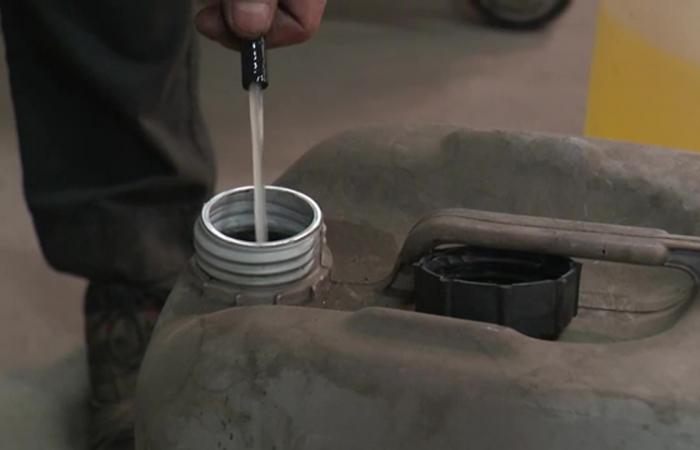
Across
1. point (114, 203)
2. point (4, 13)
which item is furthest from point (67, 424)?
point (4, 13)

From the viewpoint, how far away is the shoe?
3.41ft

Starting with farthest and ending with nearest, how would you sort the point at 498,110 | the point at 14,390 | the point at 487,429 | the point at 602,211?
the point at 498,110 < the point at 14,390 < the point at 602,211 < the point at 487,429

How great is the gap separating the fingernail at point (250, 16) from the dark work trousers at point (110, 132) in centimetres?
37

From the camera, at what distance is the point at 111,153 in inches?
40.8

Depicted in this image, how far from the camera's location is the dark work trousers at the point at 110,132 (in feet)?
3.23

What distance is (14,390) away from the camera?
1.10 metres

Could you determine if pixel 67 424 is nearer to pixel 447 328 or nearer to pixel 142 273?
pixel 142 273

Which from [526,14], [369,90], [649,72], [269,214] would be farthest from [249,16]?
[526,14]

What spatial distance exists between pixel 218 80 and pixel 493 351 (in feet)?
3.93

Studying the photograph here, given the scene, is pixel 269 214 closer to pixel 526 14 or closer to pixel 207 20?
pixel 207 20

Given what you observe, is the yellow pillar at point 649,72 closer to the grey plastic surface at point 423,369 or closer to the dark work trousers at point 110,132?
the grey plastic surface at point 423,369

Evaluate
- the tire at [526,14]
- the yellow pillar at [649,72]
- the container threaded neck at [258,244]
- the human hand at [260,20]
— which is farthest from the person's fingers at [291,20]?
the tire at [526,14]

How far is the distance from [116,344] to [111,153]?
18 cm

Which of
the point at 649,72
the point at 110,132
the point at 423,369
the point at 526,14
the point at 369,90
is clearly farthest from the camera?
the point at 526,14
